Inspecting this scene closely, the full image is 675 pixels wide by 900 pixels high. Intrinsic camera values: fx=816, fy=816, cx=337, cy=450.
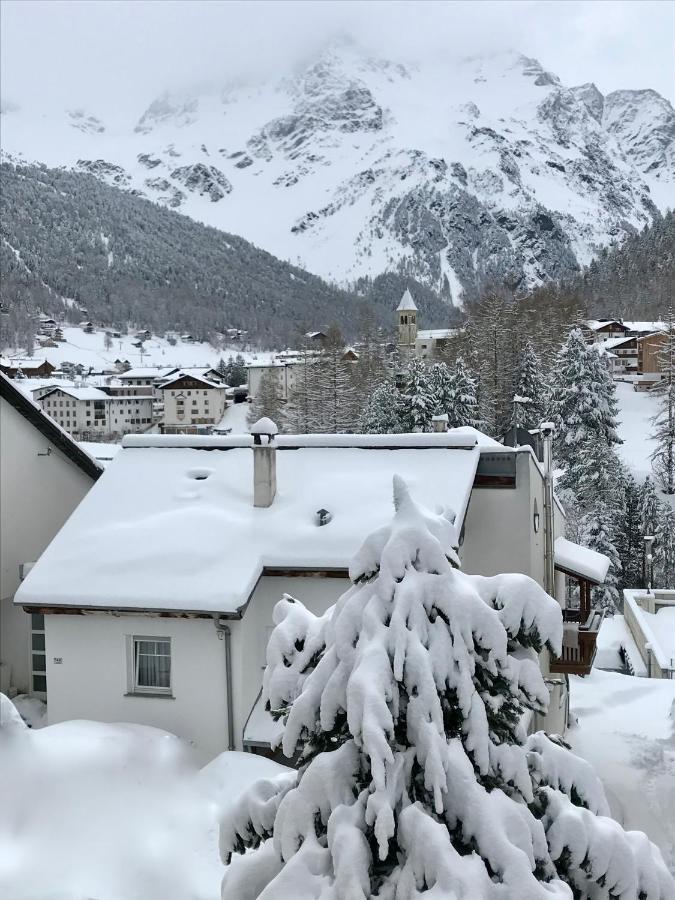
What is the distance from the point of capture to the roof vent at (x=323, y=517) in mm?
13680

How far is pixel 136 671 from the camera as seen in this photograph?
41.8 ft

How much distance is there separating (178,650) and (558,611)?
9.07m

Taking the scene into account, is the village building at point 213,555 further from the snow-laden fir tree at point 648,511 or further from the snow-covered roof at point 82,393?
the snow-covered roof at point 82,393

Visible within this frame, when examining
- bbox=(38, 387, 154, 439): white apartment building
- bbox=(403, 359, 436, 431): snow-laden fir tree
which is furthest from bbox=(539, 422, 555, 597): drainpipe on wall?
bbox=(38, 387, 154, 439): white apartment building

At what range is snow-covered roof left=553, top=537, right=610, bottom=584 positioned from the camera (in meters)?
18.4

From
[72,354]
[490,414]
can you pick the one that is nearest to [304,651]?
[490,414]

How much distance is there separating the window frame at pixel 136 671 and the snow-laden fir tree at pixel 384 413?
42012 millimetres

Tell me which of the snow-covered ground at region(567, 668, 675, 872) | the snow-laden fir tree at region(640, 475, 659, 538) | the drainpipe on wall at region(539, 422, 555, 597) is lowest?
the snow-covered ground at region(567, 668, 675, 872)

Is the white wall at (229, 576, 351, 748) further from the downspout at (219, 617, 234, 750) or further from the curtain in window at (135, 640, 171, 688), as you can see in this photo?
the curtain in window at (135, 640, 171, 688)

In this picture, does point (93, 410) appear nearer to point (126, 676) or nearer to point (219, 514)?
point (219, 514)

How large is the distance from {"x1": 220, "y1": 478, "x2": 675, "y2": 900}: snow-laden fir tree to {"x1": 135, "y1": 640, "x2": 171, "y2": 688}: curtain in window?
8.08 metres

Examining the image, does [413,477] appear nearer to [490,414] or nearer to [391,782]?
[391,782]

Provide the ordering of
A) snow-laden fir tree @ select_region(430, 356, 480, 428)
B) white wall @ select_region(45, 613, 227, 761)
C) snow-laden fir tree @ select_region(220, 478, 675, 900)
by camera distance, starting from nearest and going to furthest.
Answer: snow-laden fir tree @ select_region(220, 478, 675, 900)
white wall @ select_region(45, 613, 227, 761)
snow-laden fir tree @ select_region(430, 356, 480, 428)

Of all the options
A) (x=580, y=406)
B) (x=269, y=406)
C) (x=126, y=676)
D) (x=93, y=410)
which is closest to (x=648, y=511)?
(x=580, y=406)
